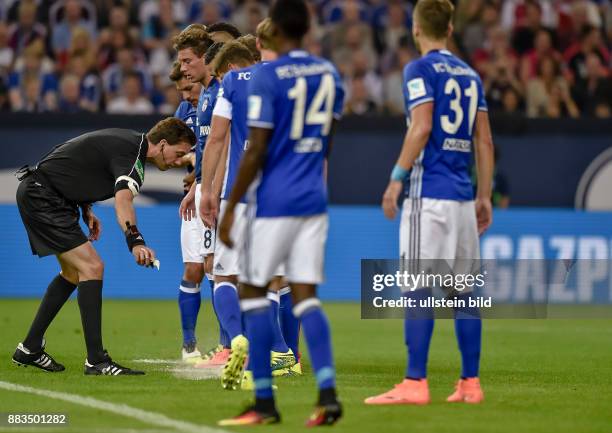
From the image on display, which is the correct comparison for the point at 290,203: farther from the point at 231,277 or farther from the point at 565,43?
the point at 565,43

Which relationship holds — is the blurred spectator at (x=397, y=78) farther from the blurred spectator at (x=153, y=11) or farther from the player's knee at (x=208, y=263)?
the player's knee at (x=208, y=263)

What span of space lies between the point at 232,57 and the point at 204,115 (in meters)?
0.62

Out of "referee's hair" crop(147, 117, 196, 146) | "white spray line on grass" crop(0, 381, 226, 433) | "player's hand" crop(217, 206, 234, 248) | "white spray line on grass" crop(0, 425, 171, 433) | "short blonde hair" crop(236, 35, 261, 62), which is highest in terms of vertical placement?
"short blonde hair" crop(236, 35, 261, 62)

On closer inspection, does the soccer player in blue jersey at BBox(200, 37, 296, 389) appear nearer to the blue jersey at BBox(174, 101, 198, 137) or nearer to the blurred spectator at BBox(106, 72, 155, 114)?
the blue jersey at BBox(174, 101, 198, 137)

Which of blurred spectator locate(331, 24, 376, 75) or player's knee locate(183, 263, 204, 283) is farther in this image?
blurred spectator locate(331, 24, 376, 75)

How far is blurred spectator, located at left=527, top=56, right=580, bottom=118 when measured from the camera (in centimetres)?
1917

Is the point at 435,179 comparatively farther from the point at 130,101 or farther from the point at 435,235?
the point at 130,101

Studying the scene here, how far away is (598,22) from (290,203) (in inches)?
602

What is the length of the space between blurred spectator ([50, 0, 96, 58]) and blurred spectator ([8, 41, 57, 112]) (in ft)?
2.52

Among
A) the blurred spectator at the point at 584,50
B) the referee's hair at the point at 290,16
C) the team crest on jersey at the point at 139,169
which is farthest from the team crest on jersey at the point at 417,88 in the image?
the blurred spectator at the point at 584,50

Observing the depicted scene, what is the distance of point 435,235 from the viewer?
26.1ft

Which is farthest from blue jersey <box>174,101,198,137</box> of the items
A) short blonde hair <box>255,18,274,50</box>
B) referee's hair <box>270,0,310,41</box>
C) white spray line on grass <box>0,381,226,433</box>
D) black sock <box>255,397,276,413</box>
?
black sock <box>255,397,276,413</box>

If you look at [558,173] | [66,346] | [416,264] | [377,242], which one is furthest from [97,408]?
[558,173]

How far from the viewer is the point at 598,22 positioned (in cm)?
2116
